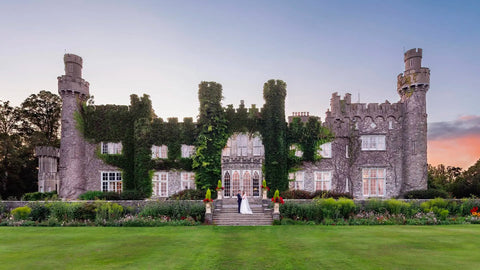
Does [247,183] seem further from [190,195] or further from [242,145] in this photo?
[190,195]

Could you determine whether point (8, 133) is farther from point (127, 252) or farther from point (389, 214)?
point (389, 214)

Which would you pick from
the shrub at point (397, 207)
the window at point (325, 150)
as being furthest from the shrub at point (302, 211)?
the window at point (325, 150)

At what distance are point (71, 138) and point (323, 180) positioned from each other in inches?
961

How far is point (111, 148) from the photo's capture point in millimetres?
30469

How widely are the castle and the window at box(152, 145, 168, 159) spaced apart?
0.31 feet

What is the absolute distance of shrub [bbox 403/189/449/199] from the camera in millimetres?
25656

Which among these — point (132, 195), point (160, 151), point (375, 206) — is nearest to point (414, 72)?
point (375, 206)

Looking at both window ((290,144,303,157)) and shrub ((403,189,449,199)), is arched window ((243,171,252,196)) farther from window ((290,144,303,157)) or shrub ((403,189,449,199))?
shrub ((403,189,449,199))

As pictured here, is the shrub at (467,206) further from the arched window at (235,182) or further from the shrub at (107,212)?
the shrub at (107,212)

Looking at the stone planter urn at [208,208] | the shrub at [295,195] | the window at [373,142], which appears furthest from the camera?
the window at [373,142]

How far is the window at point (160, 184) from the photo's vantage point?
97.6 ft

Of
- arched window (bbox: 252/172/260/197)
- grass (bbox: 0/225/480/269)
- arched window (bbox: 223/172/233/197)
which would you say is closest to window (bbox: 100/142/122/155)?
arched window (bbox: 223/172/233/197)

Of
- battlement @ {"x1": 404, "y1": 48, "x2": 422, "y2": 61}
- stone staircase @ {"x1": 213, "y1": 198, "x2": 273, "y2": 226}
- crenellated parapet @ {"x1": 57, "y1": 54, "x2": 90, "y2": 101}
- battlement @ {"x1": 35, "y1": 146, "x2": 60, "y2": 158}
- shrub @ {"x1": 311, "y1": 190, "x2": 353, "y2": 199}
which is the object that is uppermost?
battlement @ {"x1": 404, "y1": 48, "x2": 422, "y2": 61}

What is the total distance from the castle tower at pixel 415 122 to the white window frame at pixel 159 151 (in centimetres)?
2294
